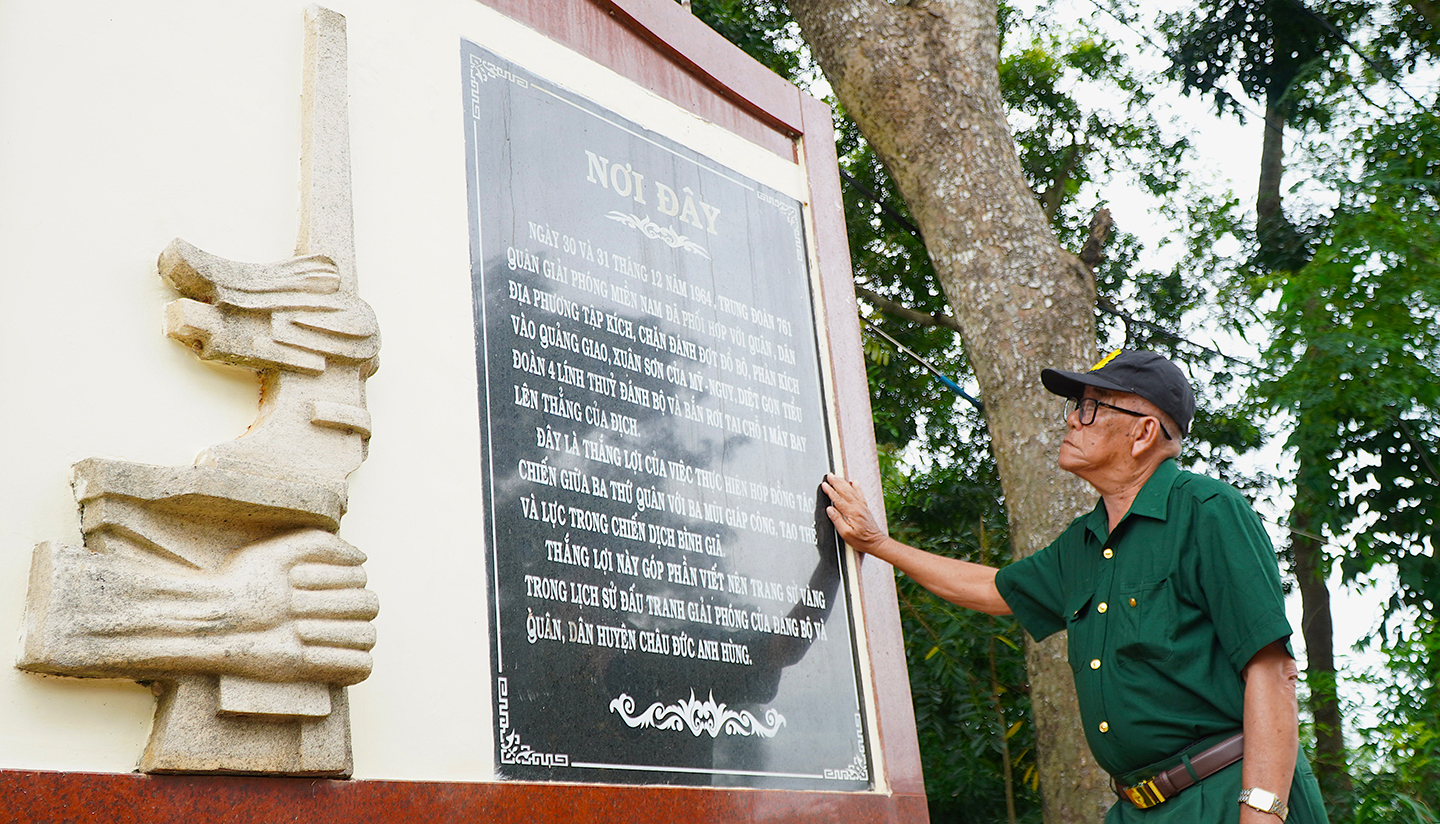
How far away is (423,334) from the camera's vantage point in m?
2.91

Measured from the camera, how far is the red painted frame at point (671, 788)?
2.13 meters

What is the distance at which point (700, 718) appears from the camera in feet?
10.4

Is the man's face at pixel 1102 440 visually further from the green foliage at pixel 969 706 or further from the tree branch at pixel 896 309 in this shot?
the tree branch at pixel 896 309

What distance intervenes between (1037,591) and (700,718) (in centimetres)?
104

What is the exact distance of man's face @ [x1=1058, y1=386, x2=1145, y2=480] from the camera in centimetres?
336

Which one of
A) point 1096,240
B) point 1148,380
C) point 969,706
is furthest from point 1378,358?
point 1148,380

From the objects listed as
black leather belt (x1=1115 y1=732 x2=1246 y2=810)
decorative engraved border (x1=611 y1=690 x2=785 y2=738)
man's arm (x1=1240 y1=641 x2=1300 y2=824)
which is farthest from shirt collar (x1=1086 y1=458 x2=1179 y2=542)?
decorative engraved border (x1=611 y1=690 x2=785 y2=738)

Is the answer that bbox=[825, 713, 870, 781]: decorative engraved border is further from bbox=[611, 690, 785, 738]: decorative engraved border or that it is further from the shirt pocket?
the shirt pocket

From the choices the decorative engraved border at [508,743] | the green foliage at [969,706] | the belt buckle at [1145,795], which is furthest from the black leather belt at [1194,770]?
the green foliage at [969,706]

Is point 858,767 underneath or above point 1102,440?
underneath

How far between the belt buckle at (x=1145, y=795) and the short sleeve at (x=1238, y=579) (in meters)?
0.33

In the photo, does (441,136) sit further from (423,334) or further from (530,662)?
(530,662)

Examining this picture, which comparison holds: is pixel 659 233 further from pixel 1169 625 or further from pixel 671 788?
pixel 1169 625

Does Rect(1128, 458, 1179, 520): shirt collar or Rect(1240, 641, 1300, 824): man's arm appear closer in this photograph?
Rect(1240, 641, 1300, 824): man's arm
